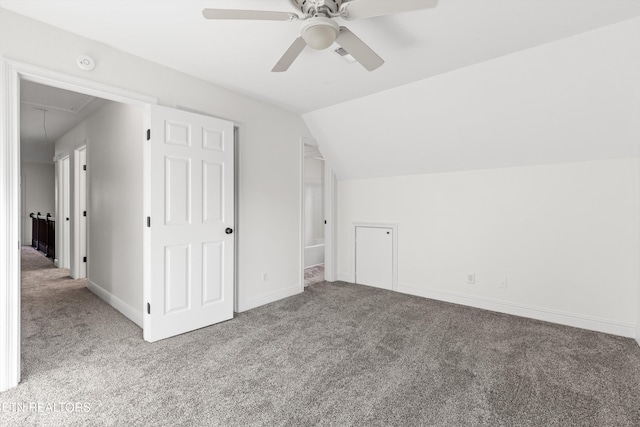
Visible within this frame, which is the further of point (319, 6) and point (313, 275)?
point (313, 275)

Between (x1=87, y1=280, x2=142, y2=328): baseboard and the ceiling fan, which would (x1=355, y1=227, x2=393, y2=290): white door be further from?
(x1=87, y1=280, x2=142, y2=328): baseboard

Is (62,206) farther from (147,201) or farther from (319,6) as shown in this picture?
(319,6)

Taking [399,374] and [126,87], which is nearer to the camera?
[399,374]

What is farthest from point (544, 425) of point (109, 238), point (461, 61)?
point (109, 238)

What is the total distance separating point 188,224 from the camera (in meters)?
2.75

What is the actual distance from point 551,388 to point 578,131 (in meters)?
2.19

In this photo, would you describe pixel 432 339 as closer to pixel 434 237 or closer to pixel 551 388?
pixel 551 388

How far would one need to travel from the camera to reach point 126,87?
2463mm

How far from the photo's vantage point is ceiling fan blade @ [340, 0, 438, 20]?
1.45 m

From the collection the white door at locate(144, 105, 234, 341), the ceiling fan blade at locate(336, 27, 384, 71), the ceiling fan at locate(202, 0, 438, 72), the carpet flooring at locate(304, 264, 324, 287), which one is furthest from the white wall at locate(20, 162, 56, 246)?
the ceiling fan blade at locate(336, 27, 384, 71)

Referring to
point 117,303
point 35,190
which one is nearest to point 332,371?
point 117,303

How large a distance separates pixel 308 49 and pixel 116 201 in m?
2.70

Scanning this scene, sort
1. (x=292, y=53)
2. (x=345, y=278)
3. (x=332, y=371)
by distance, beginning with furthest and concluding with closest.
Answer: (x=345, y=278)
(x=332, y=371)
(x=292, y=53)

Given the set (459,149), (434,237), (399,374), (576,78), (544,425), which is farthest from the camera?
(434,237)
